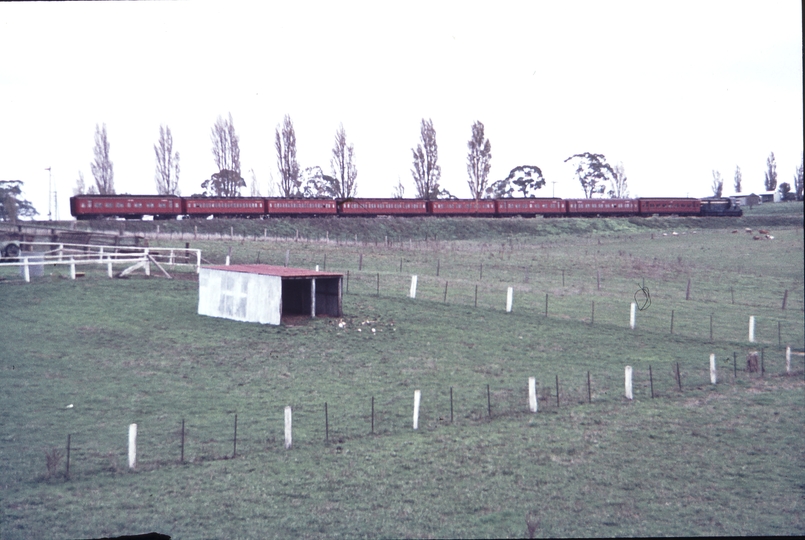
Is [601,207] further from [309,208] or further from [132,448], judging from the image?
[132,448]

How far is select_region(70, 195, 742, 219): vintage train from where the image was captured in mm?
56281

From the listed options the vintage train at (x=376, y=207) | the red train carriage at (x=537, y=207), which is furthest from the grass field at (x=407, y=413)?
the red train carriage at (x=537, y=207)

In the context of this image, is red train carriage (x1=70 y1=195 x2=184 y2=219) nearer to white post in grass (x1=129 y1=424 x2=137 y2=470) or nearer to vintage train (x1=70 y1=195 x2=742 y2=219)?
vintage train (x1=70 y1=195 x2=742 y2=219)

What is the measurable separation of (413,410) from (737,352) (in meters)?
14.6

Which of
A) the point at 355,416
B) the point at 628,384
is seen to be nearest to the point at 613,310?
the point at 628,384

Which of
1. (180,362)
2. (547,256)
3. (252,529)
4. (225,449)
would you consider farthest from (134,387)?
(547,256)

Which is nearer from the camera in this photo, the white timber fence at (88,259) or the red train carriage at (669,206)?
the white timber fence at (88,259)

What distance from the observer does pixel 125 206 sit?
56.3 m

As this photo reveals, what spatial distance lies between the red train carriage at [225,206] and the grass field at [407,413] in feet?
87.3

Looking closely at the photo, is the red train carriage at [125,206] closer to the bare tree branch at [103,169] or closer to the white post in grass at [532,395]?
the bare tree branch at [103,169]

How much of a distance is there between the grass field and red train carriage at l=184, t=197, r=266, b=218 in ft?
87.3

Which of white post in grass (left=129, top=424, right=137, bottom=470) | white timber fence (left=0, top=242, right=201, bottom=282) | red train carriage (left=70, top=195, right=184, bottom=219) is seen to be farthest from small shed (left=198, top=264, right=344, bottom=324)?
red train carriage (left=70, top=195, right=184, bottom=219)

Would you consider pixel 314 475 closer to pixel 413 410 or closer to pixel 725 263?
pixel 413 410

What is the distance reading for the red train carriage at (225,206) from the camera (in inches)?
2311
